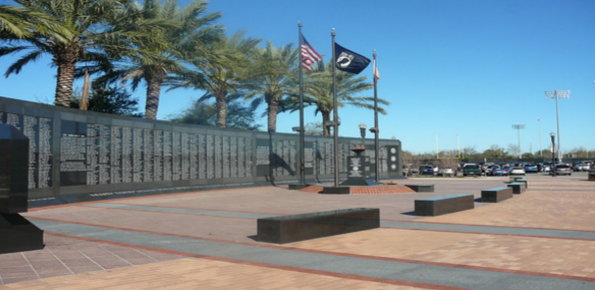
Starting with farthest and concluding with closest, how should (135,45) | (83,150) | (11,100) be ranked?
(135,45) < (83,150) < (11,100)

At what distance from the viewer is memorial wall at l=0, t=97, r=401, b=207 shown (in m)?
16.9

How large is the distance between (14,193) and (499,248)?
7.79 m

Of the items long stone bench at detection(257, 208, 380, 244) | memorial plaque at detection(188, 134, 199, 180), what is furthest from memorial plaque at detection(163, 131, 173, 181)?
long stone bench at detection(257, 208, 380, 244)

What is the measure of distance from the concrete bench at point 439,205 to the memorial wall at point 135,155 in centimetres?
1255

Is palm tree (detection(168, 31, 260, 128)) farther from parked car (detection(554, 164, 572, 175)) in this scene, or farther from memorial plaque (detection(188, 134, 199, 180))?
parked car (detection(554, 164, 572, 175))

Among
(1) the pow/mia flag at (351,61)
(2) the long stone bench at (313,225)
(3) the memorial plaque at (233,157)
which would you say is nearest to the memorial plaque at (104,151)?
(3) the memorial plaque at (233,157)

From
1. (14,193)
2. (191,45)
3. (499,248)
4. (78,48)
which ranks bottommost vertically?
(499,248)


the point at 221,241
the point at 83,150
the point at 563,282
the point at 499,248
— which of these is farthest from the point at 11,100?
the point at 563,282

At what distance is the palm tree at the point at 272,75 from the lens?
103ft

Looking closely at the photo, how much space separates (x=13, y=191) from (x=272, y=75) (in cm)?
2638

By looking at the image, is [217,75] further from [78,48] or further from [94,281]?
[94,281]

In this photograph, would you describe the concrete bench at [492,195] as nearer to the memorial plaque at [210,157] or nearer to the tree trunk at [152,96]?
the memorial plaque at [210,157]

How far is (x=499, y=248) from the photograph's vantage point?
7898 mm

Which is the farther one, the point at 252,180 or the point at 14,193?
the point at 252,180
